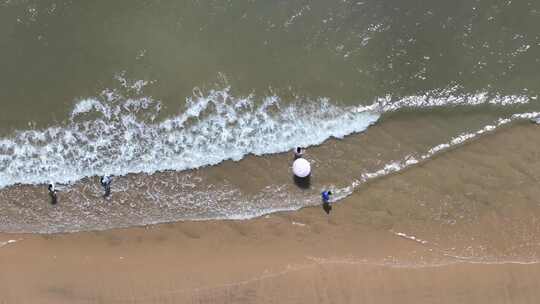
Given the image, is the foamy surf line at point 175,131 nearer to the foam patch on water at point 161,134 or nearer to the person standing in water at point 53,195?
the foam patch on water at point 161,134

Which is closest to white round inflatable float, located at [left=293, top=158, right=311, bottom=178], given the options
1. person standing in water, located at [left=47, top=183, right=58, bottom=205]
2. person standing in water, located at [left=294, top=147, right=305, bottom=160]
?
person standing in water, located at [left=294, top=147, right=305, bottom=160]

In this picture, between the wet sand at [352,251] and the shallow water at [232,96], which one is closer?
the wet sand at [352,251]

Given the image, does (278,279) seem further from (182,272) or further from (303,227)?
(182,272)

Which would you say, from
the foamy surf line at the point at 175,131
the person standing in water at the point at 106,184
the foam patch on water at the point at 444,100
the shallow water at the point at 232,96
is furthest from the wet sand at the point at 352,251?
the foamy surf line at the point at 175,131

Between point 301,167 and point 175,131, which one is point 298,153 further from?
point 175,131

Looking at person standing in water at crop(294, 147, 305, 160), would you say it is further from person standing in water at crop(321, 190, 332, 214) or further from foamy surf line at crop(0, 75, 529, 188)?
person standing in water at crop(321, 190, 332, 214)

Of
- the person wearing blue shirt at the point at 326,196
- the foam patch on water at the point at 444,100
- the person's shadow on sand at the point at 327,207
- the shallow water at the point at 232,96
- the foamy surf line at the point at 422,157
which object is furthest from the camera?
the foam patch on water at the point at 444,100
